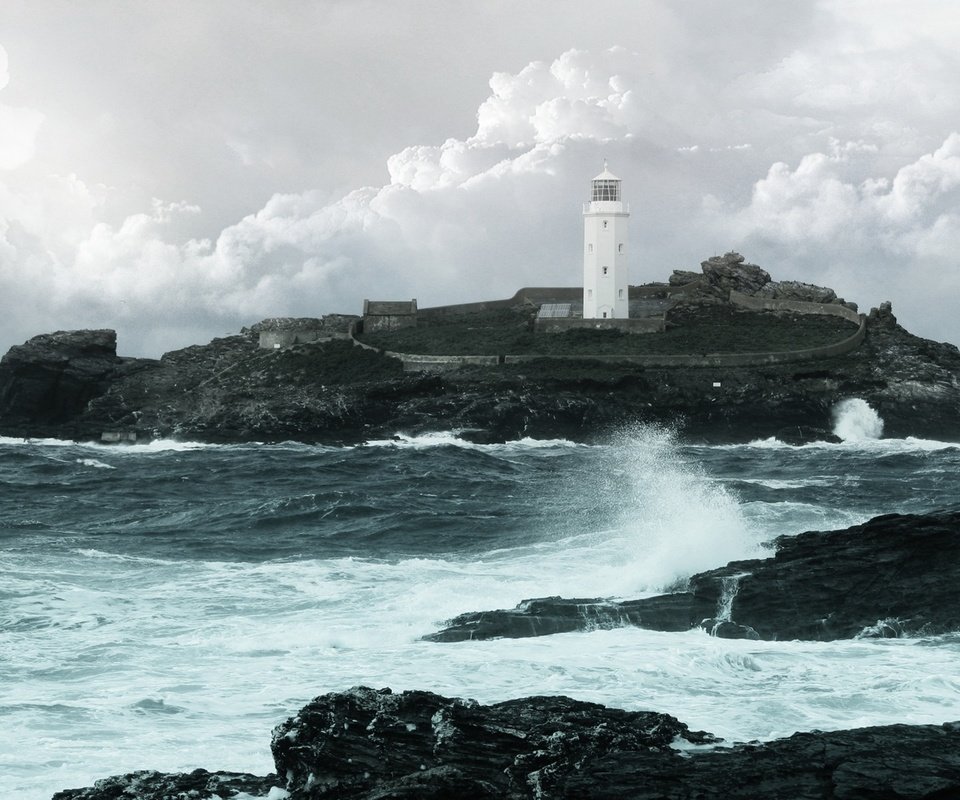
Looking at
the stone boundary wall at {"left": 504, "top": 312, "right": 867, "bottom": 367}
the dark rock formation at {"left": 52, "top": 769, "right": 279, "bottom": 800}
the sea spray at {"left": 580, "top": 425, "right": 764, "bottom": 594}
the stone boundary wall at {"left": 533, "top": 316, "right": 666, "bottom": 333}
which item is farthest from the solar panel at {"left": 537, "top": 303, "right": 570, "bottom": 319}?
the dark rock formation at {"left": 52, "top": 769, "right": 279, "bottom": 800}

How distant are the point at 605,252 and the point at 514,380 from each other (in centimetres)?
1154

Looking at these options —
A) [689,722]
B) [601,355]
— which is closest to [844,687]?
[689,722]

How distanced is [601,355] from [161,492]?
27.4m

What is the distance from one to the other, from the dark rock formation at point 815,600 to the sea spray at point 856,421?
120ft

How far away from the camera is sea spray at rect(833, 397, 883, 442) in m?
57.3

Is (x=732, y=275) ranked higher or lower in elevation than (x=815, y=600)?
higher

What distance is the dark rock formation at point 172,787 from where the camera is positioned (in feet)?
40.1

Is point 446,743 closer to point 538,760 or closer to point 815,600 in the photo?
point 538,760

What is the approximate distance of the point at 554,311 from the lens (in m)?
72.2

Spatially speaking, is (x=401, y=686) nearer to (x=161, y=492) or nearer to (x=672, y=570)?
(x=672, y=570)

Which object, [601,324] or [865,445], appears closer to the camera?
[865,445]

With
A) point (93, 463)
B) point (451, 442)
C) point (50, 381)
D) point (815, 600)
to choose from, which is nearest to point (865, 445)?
point (451, 442)

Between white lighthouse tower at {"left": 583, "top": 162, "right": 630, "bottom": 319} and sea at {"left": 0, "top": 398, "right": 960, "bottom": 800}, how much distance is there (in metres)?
22.9

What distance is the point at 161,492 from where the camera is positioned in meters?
40.4
